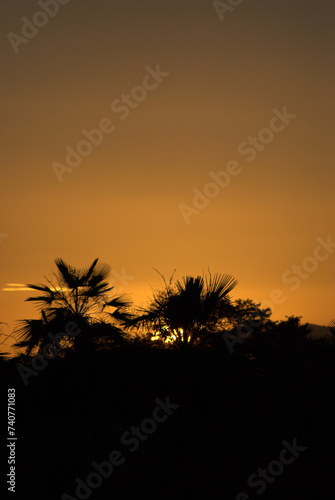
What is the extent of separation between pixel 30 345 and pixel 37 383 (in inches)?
90.0

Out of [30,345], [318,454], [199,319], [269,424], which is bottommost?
[318,454]

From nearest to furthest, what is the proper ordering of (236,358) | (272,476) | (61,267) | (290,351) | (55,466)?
(272,476) < (55,466) < (290,351) < (236,358) < (61,267)

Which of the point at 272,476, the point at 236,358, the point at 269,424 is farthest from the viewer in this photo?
the point at 236,358

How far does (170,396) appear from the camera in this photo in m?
16.7

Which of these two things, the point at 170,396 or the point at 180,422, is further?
the point at 170,396

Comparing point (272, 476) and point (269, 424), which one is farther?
point (269, 424)

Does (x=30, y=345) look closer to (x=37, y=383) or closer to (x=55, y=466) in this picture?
(x=37, y=383)

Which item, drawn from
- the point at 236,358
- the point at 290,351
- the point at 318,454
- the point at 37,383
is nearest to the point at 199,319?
the point at 236,358

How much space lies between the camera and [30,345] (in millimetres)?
19625

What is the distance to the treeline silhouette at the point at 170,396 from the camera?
12.0 meters

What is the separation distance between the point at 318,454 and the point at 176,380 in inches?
200

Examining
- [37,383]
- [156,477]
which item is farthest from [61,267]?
[156,477]

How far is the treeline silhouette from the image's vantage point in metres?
12.0

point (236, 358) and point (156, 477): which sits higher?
point (236, 358)
